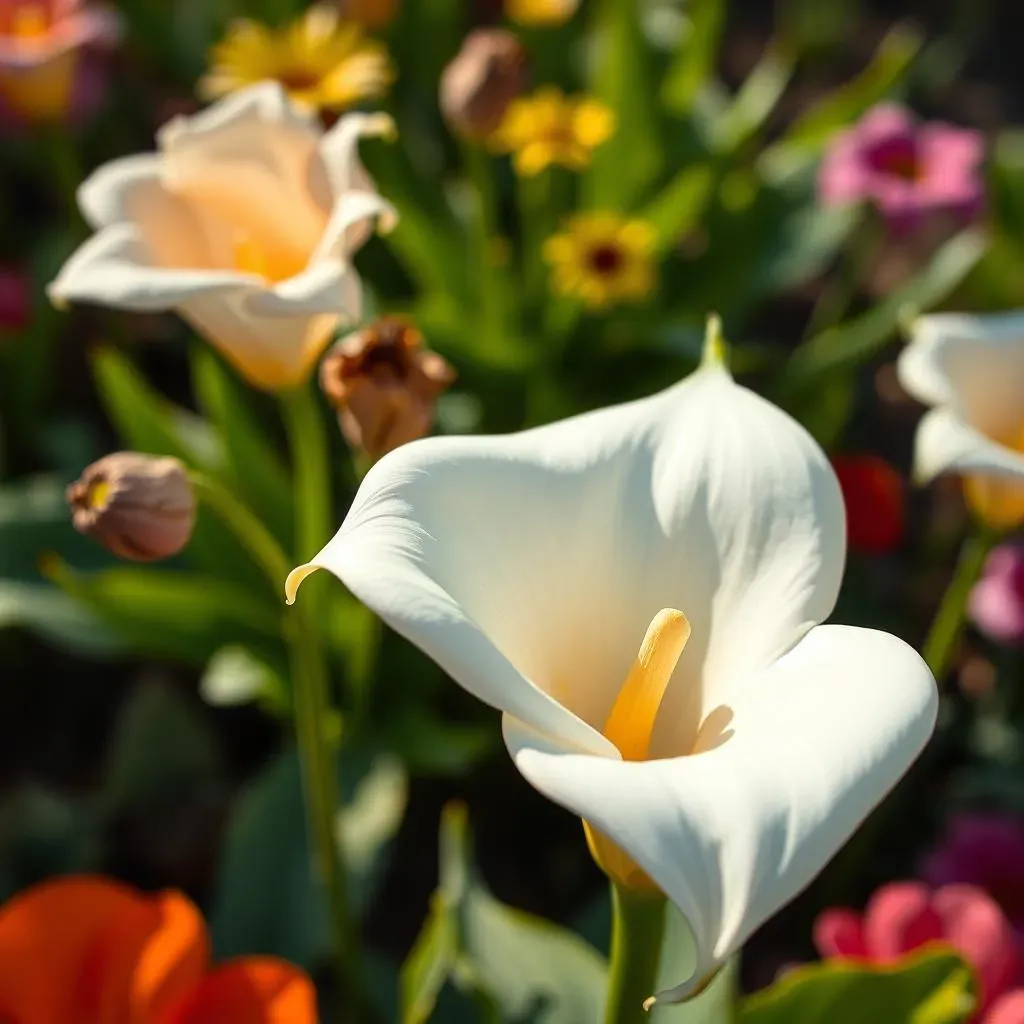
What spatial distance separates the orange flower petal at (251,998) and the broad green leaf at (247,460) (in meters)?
0.41

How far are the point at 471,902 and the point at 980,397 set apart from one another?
1.39 ft

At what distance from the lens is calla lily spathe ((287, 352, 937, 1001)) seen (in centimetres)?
36

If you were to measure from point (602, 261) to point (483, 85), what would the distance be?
20 cm

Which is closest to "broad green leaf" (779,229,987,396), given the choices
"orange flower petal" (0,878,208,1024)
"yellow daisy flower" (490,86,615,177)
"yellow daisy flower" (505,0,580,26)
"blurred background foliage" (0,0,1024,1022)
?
"blurred background foliage" (0,0,1024,1022)

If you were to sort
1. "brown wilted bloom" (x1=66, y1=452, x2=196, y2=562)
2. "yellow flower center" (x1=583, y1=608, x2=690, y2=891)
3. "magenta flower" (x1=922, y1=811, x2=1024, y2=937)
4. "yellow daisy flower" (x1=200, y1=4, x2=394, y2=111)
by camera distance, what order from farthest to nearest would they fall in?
"yellow daisy flower" (x1=200, y1=4, x2=394, y2=111) < "magenta flower" (x1=922, y1=811, x2=1024, y2=937) < "brown wilted bloom" (x1=66, y1=452, x2=196, y2=562) < "yellow flower center" (x1=583, y1=608, x2=690, y2=891)

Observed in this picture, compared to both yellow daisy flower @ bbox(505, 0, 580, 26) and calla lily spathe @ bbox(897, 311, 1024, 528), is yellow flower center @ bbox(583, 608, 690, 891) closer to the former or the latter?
calla lily spathe @ bbox(897, 311, 1024, 528)

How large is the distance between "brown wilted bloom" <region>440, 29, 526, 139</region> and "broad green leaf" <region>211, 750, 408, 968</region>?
0.49m

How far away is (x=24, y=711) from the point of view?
46.4 inches

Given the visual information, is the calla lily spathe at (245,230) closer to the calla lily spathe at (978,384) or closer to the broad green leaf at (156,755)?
the calla lily spathe at (978,384)

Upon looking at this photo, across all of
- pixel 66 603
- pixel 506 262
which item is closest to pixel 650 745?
pixel 66 603

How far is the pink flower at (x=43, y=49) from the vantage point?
1090 mm

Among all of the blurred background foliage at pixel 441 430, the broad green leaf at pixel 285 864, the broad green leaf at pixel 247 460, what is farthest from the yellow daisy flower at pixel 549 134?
the broad green leaf at pixel 285 864

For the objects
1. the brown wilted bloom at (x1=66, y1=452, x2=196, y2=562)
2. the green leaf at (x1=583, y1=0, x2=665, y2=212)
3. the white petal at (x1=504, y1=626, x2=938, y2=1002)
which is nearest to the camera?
the white petal at (x1=504, y1=626, x2=938, y2=1002)

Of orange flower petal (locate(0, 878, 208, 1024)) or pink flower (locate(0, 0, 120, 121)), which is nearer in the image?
orange flower petal (locate(0, 878, 208, 1024))
